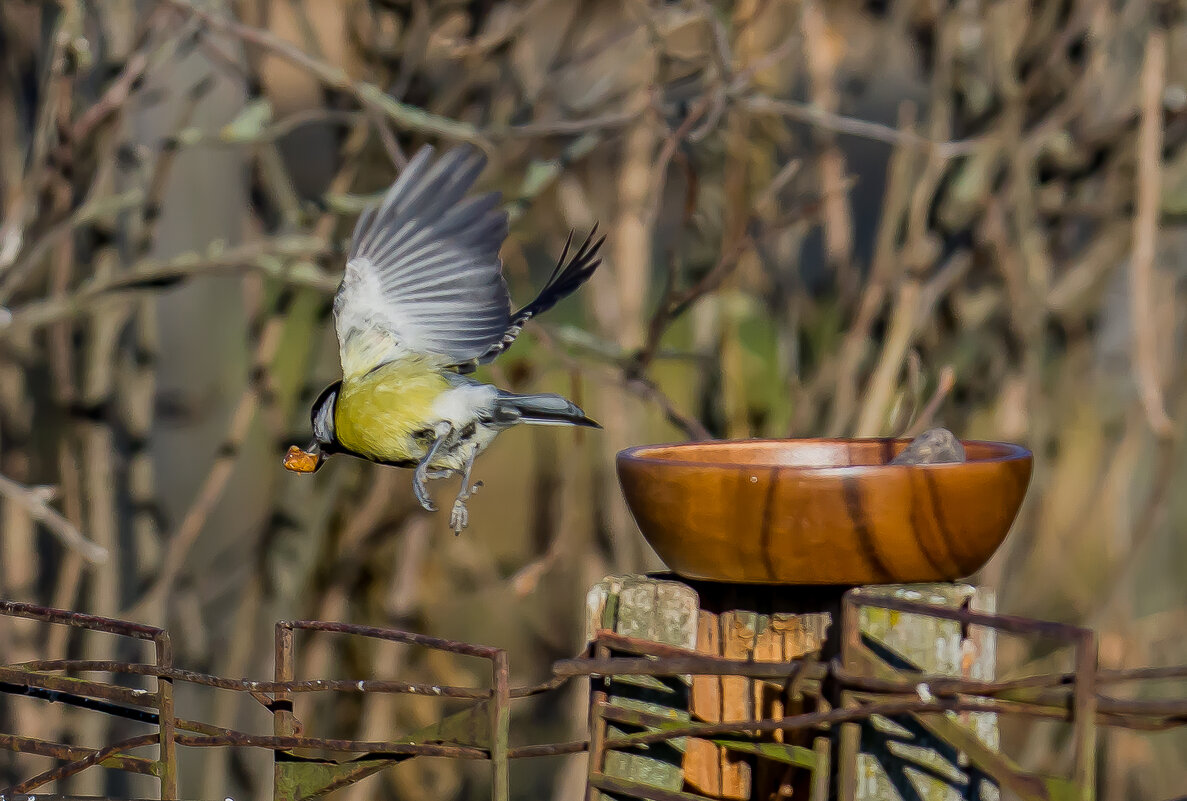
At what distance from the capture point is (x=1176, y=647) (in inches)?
150

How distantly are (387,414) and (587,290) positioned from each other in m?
1.45

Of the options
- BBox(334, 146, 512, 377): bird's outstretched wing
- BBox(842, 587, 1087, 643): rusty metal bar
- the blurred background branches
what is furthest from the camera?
the blurred background branches

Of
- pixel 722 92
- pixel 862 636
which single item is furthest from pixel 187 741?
pixel 722 92

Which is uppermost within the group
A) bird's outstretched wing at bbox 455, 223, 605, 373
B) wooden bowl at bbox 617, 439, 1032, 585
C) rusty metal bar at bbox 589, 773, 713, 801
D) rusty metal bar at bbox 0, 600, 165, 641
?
bird's outstretched wing at bbox 455, 223, 605, 373

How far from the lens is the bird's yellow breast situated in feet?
7.76

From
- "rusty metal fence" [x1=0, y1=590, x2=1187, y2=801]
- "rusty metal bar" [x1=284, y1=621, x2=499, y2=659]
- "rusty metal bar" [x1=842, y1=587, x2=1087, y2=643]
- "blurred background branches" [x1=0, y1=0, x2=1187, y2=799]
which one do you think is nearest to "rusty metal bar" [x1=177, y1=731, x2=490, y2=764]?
"rusty metal fence" [x1=0, y1=590, x2=1187, y2=801]

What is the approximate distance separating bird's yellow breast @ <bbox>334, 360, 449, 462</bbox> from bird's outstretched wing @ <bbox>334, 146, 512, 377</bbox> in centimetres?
7

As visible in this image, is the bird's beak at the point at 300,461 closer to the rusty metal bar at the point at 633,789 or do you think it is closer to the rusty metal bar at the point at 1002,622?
the rusty metal bar at the point at 633,789

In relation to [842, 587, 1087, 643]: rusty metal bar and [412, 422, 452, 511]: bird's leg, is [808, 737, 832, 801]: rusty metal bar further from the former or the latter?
[412, 422, 452, 511]: bird's leg

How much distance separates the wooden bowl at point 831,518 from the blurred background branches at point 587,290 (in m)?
1.36

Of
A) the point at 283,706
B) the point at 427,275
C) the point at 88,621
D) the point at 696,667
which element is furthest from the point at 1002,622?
the point at 427,275

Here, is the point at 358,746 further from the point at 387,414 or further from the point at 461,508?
the point at 387,414

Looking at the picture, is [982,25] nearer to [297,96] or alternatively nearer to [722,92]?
[722,92]

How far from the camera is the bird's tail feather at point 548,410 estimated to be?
2240 millimetres
